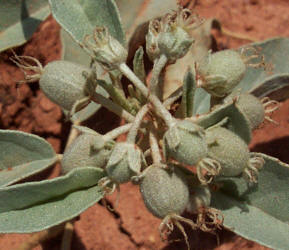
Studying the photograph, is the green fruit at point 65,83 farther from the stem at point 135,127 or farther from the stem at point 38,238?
the stem at point 38,238

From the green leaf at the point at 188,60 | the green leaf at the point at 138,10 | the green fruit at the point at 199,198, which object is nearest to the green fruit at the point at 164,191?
the green fruit at the point at 199,198

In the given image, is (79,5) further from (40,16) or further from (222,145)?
(222,145)

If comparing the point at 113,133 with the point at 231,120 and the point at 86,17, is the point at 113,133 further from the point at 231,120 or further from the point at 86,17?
the point at 86,17

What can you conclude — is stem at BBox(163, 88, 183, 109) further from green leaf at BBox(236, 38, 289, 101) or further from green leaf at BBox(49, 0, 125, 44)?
green leaf at BBox(236, 38, 289, 101)

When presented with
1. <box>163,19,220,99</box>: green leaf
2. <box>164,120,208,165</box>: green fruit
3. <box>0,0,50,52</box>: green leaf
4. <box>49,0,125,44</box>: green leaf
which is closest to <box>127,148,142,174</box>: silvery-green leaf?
<box>164,120,208,165</box>: green fruit

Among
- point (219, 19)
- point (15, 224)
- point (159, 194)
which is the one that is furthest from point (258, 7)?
point (15, 224)
